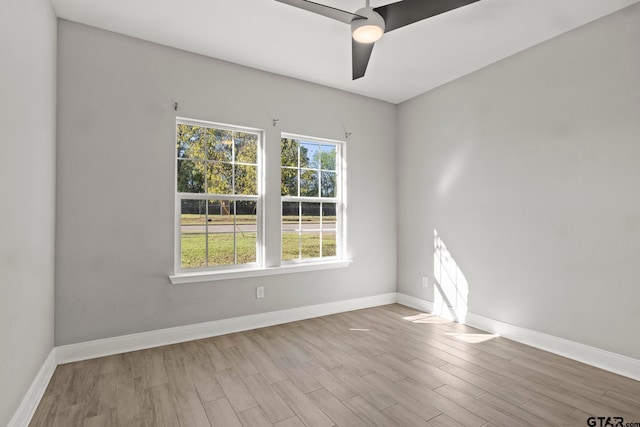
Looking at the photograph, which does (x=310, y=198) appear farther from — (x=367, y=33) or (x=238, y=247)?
(x=367, y=33)

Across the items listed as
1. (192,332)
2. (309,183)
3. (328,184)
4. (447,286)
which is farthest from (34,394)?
(447,286)

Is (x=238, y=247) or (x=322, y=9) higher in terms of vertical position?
(x=322, y=9)

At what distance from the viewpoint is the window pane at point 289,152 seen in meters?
3.83

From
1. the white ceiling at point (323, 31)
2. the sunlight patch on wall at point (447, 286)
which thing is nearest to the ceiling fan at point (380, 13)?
the white ceiling at point (323, 31)

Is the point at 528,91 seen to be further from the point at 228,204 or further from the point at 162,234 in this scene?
the point at 162,234

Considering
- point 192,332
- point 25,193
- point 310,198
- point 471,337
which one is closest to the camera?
point 25,193

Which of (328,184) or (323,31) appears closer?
(323,31)

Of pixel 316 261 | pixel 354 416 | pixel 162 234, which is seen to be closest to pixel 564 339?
pixel 354 416

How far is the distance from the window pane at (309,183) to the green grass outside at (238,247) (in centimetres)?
52

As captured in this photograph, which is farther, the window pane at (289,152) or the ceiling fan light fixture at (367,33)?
the window pane at (289,152)

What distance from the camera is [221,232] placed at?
11.2 feet

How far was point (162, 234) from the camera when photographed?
3045 millimetres

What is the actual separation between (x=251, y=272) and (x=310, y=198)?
116 cm

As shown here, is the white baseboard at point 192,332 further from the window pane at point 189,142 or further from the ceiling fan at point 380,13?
the ceiling fan at point 380,13
